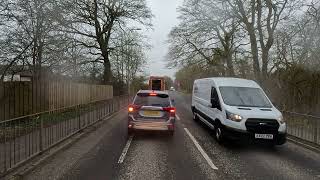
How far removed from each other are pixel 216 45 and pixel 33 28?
23658mm

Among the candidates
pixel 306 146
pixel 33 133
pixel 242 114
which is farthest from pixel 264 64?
pixel 33 133

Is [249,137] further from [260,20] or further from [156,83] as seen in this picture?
[156,83]

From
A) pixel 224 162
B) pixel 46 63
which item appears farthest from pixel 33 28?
pixel 224 162

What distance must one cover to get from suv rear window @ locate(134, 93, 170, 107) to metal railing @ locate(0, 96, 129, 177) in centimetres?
237

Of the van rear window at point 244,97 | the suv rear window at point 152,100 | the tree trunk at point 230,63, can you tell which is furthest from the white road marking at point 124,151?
the tree trunk at point 230,63

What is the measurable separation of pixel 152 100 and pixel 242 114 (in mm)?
3266

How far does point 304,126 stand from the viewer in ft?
45.2

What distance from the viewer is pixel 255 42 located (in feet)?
92.5

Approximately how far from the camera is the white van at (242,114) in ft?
37.7

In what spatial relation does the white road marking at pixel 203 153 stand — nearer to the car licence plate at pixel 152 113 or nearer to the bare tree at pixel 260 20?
the car licence plate at pixel 152 113

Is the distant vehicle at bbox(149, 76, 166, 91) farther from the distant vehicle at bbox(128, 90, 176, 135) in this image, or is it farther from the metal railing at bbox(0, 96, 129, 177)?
the distant vehicle at bbox(128, 90, 176, 135)

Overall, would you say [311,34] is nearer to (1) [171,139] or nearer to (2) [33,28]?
(1) [171,139]

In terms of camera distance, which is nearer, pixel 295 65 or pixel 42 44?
pixel 42 44

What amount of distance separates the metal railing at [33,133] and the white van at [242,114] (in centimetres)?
489
